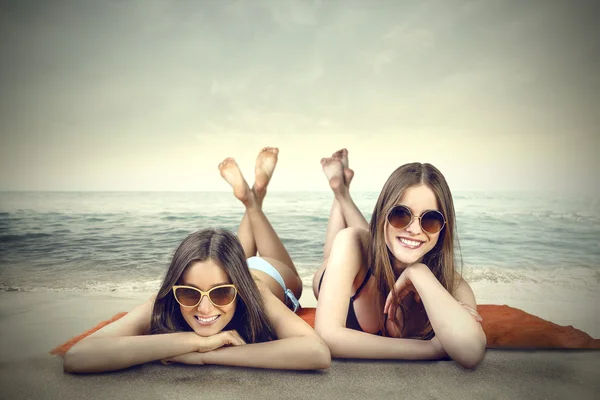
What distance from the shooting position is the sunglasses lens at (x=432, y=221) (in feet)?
7.30

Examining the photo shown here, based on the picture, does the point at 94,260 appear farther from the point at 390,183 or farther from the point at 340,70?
the point at 390,183

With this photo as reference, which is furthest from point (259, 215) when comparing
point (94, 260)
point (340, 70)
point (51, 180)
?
point (51, 180)

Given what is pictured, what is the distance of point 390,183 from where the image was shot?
7.75ft

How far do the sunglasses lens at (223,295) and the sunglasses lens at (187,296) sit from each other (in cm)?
7

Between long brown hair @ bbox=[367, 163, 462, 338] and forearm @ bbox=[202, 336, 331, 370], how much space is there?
559mm

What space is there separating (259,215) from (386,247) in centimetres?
149

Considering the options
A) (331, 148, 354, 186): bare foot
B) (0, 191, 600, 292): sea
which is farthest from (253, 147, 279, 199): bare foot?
(0, 191, 600, 292): sea

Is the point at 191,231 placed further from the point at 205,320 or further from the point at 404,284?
the point at 404,284

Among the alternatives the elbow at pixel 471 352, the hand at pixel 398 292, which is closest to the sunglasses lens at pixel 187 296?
the hand at pixel 398 292

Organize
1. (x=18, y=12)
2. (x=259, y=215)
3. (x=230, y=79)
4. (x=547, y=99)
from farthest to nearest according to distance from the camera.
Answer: (x=230, y=79) < (x=547, y=99) < (x=18, y=12) < (x=259, y=215)

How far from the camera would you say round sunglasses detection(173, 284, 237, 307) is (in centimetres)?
200

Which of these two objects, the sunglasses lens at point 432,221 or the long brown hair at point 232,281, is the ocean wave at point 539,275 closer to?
the sunglasses lens at point 432,221

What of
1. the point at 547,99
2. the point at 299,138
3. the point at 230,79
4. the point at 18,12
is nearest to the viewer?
the point at 18,12

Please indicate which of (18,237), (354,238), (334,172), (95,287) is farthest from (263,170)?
(18,237)
